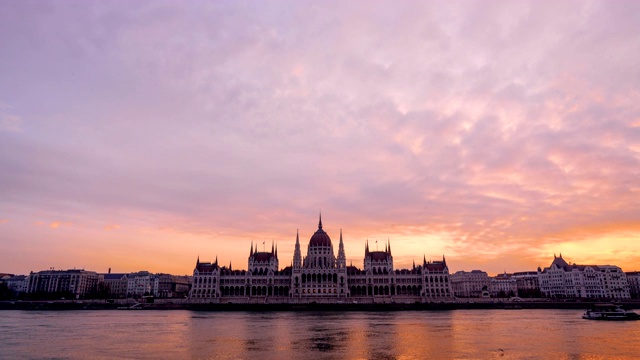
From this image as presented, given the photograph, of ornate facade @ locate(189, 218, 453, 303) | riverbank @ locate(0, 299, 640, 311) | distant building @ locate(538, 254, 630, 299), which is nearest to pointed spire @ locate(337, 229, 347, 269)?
ornate facade @ locate(189, 218, 453, 303)

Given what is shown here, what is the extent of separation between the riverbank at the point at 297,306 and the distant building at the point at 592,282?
35.5 meters

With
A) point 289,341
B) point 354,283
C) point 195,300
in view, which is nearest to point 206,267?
point 195,300

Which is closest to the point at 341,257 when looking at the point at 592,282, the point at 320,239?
the point at 320,239

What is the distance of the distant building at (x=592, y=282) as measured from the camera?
16600 cm

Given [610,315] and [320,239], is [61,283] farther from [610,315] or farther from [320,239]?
[610,315]

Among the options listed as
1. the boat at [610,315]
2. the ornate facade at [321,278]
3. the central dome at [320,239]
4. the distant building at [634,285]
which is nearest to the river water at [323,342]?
the boat at [610,315]

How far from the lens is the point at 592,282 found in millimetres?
167125

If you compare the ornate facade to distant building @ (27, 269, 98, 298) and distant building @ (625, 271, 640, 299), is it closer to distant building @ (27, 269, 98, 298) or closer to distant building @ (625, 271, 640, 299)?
distant building @ (27, 269, 98, 298)

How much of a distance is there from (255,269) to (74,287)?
87.2m

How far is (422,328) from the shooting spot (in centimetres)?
6394

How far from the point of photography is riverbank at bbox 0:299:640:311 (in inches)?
4820

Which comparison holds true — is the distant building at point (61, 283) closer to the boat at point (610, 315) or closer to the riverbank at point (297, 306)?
the riverbank at point (297, 306)

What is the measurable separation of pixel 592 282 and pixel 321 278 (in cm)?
10084

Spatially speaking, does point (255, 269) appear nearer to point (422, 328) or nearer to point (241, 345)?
point (422, 328)
